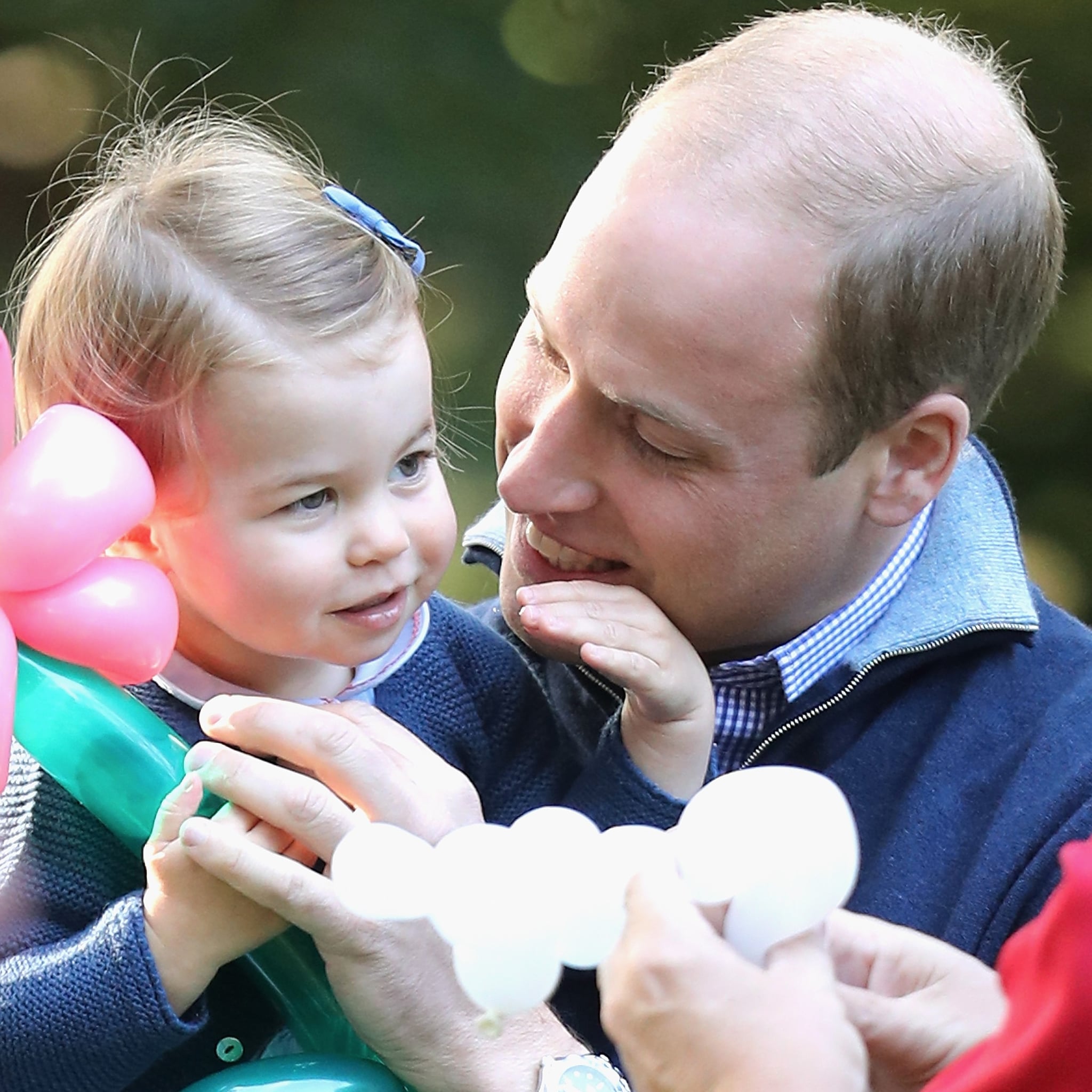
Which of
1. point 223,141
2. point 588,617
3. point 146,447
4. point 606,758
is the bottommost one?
point 606,758

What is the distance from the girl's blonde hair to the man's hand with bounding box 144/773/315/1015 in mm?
308

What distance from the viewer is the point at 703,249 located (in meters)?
1.50

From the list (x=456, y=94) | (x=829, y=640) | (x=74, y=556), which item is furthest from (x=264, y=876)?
(x=456, y=94)

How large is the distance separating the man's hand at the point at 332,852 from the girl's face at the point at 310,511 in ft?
0.32

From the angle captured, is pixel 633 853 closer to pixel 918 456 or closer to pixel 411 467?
pixel 411 467

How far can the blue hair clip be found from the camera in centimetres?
140

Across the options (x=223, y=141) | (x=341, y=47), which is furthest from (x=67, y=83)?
(x=223, y=141)

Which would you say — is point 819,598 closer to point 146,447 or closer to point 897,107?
point 897,107

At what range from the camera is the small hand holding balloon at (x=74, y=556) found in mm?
1128

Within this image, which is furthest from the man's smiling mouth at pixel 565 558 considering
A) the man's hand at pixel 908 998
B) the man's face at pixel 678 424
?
the man's hand at pixel 908 998

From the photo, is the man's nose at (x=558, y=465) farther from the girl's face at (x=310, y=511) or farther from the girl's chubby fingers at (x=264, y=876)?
the girl's chubby fingers at (x=264, y=876)

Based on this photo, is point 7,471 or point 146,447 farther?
point 146,447

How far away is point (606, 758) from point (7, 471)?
68cm

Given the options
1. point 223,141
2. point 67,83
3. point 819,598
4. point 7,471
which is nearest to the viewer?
point 7,471
